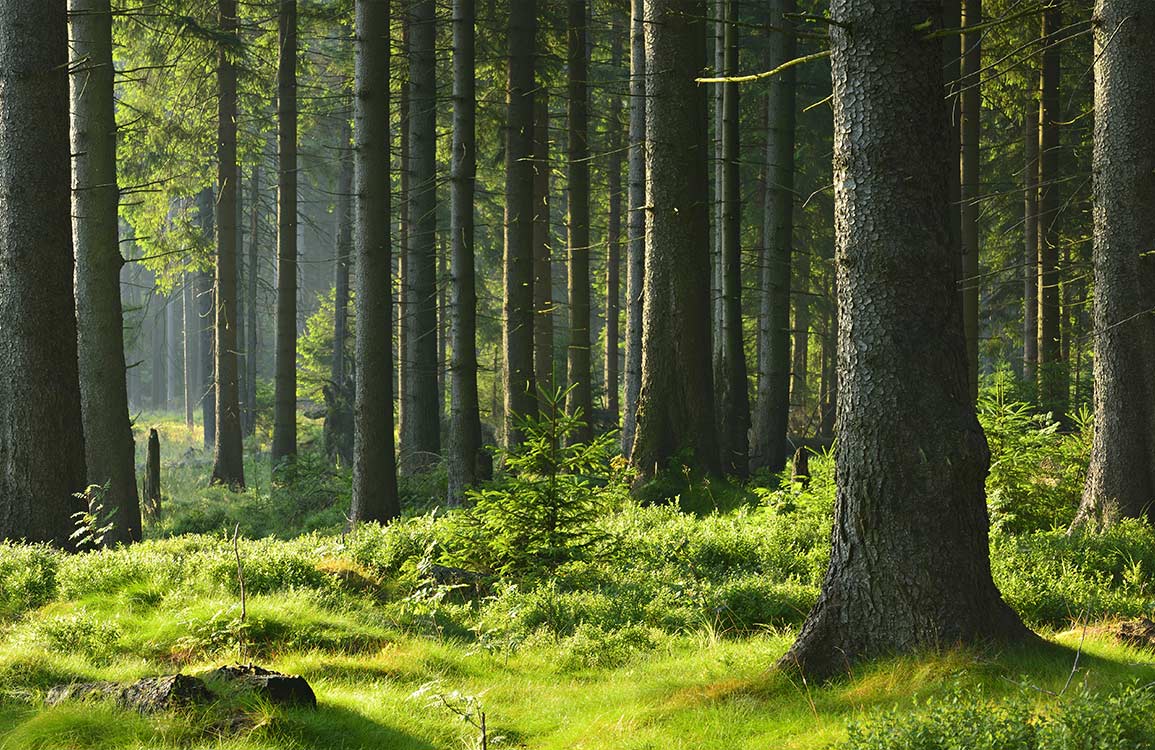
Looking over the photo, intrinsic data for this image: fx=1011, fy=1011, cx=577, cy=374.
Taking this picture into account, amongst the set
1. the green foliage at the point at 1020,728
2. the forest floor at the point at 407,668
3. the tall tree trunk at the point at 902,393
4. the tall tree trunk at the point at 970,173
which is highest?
the tall tree trunk at the point at 970,173

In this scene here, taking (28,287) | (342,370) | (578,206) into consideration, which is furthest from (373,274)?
(342,370)

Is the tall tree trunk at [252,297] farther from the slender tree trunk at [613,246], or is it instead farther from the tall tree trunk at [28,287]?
the tall tree trunk at [28,287]

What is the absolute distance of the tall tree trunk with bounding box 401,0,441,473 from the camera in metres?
17.5

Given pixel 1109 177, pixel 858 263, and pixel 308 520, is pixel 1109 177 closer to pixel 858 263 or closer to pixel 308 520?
pixel 858 263

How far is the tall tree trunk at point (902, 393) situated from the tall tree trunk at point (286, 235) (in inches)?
629

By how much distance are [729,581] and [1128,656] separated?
3083mm

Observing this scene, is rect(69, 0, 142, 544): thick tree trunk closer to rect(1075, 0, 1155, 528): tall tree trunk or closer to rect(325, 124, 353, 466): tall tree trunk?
rect(325, 124, 353, 466): tall tree trunk

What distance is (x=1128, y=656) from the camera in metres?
5.81

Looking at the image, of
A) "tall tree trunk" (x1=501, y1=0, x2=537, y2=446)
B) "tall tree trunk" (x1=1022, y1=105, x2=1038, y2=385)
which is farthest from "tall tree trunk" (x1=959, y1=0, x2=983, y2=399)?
"tall tree trunk" (x1=501, y1=0, x2=537, y2=446)

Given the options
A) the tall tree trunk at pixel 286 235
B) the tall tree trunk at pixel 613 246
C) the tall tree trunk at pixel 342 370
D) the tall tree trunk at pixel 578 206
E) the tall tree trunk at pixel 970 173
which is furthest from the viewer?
the tall tree trunk at pixel 613 246

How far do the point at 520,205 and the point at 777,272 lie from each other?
4514 millimetres

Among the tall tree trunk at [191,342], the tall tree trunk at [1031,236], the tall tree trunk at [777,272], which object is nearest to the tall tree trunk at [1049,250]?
the tall tree trunk at [1031,236]

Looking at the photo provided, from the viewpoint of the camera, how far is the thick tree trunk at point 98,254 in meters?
12.3

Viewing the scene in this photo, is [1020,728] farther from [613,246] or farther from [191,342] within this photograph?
[191,342]
